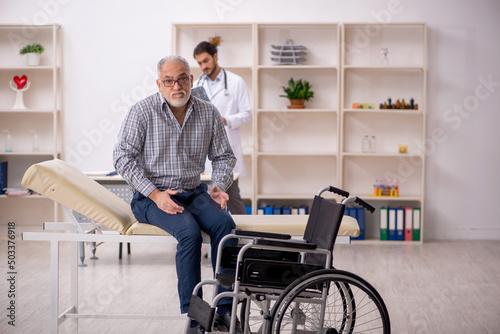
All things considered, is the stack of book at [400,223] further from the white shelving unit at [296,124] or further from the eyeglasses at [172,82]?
the eyeglasses at [172,82]

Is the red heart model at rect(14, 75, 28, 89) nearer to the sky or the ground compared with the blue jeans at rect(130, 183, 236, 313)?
nearer to the sky

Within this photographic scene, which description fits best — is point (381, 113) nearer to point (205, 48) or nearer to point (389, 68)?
point (389, 68)

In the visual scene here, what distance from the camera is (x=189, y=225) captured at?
2561mm

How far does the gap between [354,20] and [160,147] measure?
10.6 feet

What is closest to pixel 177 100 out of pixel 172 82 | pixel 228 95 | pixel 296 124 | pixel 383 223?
pixel 172 82

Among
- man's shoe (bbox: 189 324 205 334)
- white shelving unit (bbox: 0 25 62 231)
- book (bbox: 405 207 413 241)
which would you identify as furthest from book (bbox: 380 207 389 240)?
man's shoe (bbox: 189 324 205 334)

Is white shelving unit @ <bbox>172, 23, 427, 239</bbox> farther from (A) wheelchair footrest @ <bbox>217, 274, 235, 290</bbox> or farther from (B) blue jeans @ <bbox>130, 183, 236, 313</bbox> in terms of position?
(A) wheelchair footrest @ <bbox>217, 274, 235, 290</bbox>

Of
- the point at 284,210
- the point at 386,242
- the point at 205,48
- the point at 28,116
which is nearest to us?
the point at 205,48

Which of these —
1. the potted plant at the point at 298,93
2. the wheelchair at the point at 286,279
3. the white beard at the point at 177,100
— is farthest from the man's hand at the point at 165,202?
the potted plant at the point at 298,93

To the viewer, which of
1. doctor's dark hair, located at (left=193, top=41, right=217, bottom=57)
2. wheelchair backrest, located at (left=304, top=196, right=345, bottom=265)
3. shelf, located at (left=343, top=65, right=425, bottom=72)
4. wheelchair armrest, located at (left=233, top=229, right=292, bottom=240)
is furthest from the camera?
shelf, located at (left=343, top=65, right=425, bottom=72)

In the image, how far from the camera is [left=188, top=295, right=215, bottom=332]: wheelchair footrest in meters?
2.23

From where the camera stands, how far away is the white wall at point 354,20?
213 inches

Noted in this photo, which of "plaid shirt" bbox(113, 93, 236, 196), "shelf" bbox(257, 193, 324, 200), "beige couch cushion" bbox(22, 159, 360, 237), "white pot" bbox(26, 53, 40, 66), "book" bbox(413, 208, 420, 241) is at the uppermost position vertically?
"white pot" bbox(26, 53, 40, 66)

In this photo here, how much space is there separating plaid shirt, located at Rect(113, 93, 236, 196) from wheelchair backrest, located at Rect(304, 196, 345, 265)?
535 millimetres
